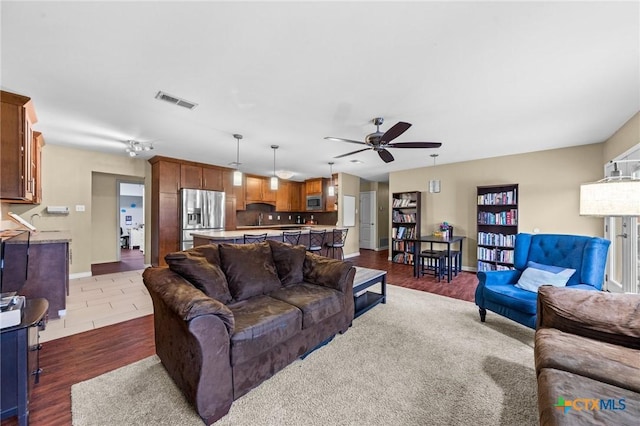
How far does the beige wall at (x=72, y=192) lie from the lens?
4426mm

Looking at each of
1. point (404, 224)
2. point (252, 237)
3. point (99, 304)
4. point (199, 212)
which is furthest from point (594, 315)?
point (199, 212)

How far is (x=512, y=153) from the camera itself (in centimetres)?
490

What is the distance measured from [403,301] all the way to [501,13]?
3.14m

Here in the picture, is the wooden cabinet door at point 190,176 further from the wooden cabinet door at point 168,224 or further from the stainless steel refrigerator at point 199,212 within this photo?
the wooden cabinet door at point 168,224

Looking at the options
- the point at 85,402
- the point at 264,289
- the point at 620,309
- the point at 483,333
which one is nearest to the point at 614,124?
the point at 620,309

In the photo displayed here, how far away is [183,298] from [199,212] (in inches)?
177

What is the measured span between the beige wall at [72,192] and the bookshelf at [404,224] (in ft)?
21.1

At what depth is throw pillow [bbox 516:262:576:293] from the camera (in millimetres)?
2443

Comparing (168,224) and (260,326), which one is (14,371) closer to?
(260,326)

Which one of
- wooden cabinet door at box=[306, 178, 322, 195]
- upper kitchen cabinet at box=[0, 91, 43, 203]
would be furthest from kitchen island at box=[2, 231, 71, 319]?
wooden cabinet door at box=[306, 178, 322, 195]

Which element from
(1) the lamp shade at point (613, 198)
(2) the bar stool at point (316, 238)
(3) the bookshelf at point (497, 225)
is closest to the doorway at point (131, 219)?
(2) the bar stool at point (316, 238)

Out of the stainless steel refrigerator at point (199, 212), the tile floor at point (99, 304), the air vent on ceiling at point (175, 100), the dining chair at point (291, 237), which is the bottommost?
the tile floor at point (99, 304)

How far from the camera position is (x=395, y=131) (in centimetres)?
268

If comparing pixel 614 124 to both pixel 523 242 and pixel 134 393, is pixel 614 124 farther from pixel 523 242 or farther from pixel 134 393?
pixel 134 393
